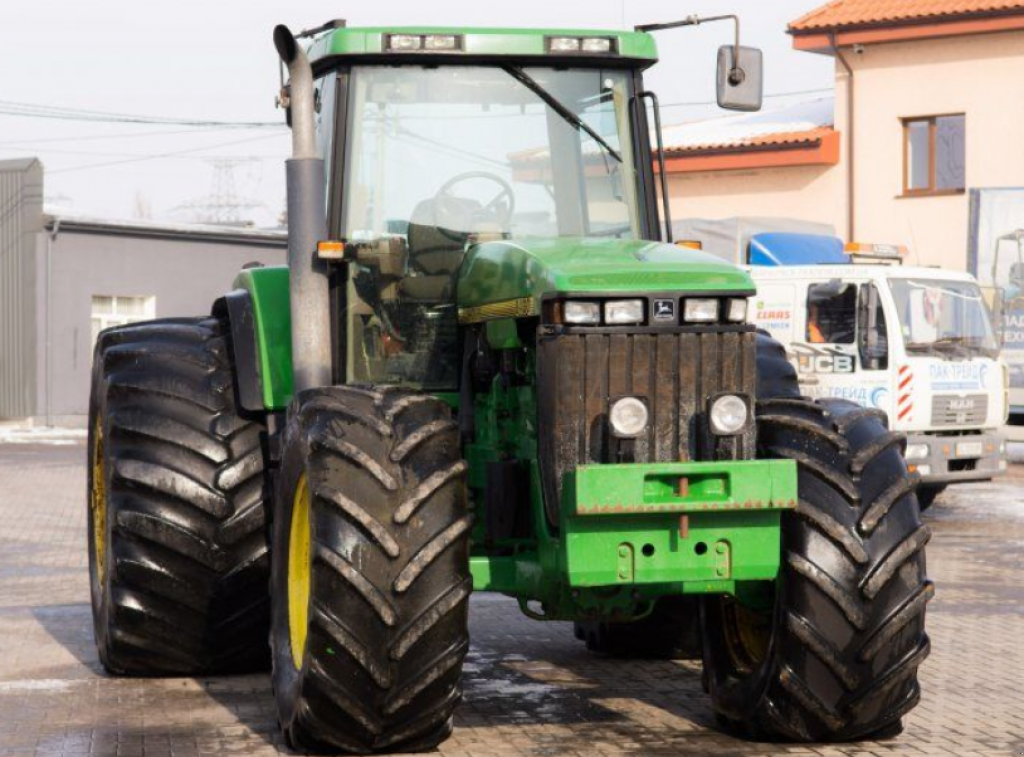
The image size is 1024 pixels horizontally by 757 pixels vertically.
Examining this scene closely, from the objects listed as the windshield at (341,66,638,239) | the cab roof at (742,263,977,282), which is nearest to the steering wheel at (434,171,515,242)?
the windshield at (341,66,638,239)

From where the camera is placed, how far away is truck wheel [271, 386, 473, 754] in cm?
633

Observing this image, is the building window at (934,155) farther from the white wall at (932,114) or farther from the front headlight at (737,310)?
the front headlight at (737,310)

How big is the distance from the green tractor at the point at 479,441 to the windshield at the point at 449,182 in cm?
1

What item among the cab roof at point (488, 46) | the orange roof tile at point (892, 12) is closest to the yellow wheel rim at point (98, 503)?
the cab roof at point (488, 46)

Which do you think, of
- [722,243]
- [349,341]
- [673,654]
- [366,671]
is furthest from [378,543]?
[722,243]

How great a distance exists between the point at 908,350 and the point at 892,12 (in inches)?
588

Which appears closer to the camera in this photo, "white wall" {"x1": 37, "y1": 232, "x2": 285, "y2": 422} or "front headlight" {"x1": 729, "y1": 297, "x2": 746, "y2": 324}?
"front headlight" {"x1": 729, "y1": 297, "x2": 746, "y2": 324}

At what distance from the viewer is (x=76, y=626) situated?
1044cm

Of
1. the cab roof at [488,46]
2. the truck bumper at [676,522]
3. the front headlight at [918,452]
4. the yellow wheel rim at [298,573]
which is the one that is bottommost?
the front headlight at [918,452]

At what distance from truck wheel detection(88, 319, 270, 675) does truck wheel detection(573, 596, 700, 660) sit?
5.80ft

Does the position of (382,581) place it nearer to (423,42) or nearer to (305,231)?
(305,231)

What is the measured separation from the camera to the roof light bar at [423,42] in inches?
309

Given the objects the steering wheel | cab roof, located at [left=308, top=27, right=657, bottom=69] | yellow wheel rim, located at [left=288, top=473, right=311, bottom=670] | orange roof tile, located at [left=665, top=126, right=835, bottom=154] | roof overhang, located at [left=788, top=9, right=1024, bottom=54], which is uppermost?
roof overhang, located at [left=788, top=9, right=1024, bottom=54]

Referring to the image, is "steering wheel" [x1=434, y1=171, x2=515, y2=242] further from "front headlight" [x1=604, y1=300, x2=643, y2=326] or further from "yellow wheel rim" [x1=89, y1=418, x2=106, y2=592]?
"yellow wheel rim" [x1=89, y1=418, x2=106, y2=592]
